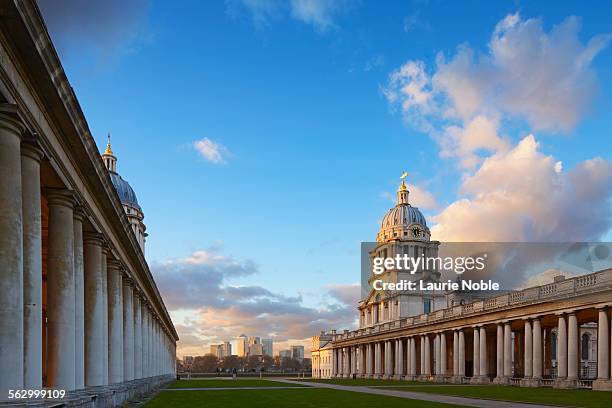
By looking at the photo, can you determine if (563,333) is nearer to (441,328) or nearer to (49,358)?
(441,328)

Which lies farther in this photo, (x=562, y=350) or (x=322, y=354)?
(x=322, y=354)

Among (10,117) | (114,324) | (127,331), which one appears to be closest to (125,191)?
(127,331)

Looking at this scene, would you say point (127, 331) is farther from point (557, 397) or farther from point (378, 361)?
point (378, 361)

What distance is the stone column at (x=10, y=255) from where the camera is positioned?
46.5ft

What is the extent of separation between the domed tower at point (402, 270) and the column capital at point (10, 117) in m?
112

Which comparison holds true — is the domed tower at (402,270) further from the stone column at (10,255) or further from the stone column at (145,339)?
the stone column at (10,255)

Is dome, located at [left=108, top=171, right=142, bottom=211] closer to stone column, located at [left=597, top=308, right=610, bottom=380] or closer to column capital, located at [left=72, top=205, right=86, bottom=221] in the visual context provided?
stone column, located at [left=597, top=308, right=610, bottom=380]

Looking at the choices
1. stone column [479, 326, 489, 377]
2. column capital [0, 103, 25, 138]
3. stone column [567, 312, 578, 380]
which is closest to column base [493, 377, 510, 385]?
stone column [479, 326, 489, 377]

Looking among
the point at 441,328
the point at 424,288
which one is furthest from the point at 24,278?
the point at 424,288

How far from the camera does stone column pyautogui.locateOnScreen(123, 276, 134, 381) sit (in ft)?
128

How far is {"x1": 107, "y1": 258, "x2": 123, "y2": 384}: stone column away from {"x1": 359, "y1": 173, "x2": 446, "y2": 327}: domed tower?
9385cm

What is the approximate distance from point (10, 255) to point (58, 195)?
23.6 feet

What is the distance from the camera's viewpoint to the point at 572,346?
48000 millimetres

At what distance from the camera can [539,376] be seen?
52469 millimetres
